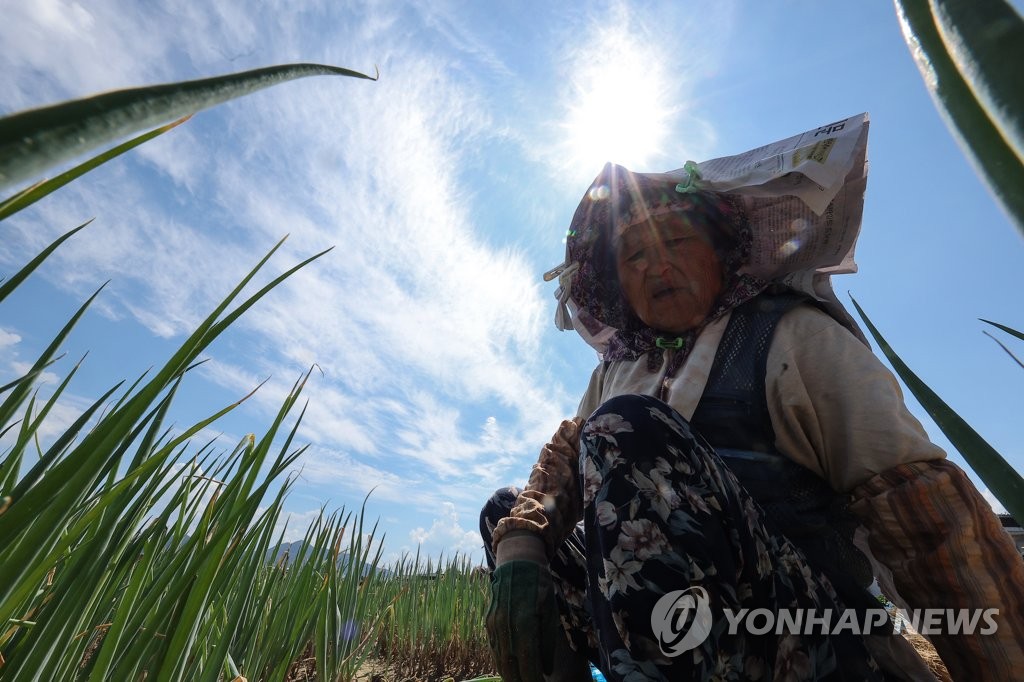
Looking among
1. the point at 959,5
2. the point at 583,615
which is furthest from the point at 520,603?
the point at 959,5

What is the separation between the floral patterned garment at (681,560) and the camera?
2.61ft

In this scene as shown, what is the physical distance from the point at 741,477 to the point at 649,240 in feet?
2.14

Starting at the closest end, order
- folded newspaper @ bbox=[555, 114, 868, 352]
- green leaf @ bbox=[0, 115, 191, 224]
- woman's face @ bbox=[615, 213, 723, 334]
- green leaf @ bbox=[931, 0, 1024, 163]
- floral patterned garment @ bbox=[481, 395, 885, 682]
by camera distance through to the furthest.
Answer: green leaf @ bbox=[931, 0, 1024, 163] → green leaf @ bbox=[0, 115, 191, 224] → floral patterned garment @ bbox=[481, 395, 885, 682] → folded newspaper @ bbox=[555, 114, 868, 352] → woman's face @ bbox=[615, 213, 723, 334]

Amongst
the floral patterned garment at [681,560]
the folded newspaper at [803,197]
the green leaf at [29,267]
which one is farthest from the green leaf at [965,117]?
the folded newspaper at [803,197]

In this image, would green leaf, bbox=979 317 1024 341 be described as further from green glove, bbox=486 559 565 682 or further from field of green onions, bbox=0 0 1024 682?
green glove, bbox=486 559 565 682

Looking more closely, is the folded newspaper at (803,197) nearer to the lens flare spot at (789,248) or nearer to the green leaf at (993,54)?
the lens flare spot at (789,248)

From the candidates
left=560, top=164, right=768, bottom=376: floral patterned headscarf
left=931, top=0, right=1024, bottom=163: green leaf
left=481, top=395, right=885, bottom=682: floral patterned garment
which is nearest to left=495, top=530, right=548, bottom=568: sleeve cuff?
left=481, top=395, right=885, bottom=682: floral patterned garment

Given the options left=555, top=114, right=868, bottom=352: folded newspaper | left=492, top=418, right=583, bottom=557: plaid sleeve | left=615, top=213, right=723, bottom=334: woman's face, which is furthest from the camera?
left=615, top=213, right=723, bottom=334: woman's face

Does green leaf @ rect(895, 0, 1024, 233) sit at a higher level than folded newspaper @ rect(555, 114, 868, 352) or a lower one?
lower

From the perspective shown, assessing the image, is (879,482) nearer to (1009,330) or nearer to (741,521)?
(741,521)

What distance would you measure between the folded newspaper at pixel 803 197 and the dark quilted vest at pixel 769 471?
0.25 meters

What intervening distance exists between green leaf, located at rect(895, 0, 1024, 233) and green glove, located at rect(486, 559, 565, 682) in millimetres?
992

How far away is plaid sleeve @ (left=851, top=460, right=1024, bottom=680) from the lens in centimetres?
84

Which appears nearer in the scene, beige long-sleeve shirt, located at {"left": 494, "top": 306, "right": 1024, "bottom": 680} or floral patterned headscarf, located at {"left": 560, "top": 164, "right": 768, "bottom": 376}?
beige long-sleeve shirt, located at {"left": 494, "top": 306, "right": 1024, "bottom": 680}
